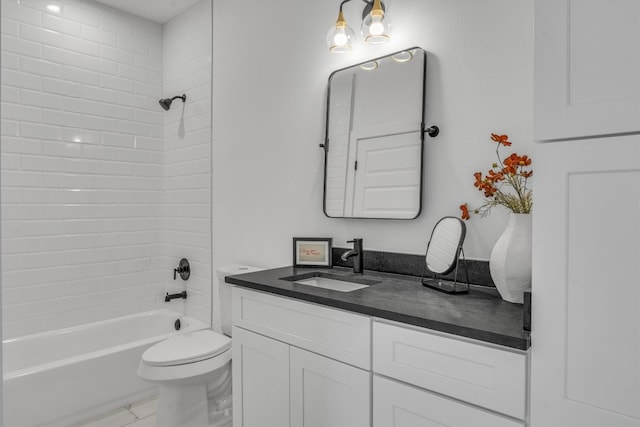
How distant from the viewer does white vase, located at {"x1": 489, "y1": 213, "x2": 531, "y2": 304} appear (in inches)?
53.4

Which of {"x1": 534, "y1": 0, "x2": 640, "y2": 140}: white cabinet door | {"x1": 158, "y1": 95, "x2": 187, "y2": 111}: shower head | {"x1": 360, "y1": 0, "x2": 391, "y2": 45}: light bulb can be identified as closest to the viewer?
{"x1": 534, "y1": 0, "x2": 640, "y2": 140}: white cabinet door

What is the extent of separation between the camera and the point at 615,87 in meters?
0.95

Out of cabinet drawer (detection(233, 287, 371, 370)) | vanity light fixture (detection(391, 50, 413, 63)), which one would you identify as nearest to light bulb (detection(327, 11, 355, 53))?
vanity light fixture (detection(391, 50, 413, 63))

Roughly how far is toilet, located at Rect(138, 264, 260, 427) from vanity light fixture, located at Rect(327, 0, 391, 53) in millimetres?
1341

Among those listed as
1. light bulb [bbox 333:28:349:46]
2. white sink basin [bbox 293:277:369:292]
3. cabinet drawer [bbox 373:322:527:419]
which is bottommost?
cabinet drawer [bbox 373:322:527:419]

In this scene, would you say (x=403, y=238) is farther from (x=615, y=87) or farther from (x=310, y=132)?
(x=615, y=87)

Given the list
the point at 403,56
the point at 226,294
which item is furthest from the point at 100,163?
the point at 403,56

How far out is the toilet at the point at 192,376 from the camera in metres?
2.07

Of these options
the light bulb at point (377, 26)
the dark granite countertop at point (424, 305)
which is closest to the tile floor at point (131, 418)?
the dark granite countertop at point (424, 305)

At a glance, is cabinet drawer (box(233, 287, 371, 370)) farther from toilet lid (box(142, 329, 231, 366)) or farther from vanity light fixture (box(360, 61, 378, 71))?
vanity light fixture (box(360, 61, 378, 71))

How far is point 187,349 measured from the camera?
2.21 meters

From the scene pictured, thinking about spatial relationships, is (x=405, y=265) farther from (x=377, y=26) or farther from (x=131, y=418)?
(x=131, y=418)

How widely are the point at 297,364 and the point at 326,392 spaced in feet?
0.53

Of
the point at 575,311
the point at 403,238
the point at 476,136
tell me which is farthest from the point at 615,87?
the point at 403,238
